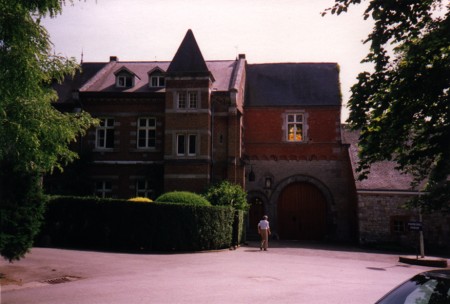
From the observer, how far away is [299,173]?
2992cm

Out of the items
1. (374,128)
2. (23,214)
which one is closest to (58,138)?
(23,214)

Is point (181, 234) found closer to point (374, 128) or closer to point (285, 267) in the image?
point (285, 267)

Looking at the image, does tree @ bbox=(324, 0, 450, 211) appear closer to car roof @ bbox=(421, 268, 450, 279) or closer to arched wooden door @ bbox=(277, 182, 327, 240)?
car roof @ bbox=(421, 268, 450, 279)

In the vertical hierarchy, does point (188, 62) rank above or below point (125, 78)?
above

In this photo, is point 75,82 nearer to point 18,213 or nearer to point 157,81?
point 157,81

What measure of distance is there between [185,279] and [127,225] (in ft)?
25.6

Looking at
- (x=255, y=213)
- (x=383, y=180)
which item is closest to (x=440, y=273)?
(x=383, y=180)

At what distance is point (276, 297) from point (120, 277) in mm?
4445

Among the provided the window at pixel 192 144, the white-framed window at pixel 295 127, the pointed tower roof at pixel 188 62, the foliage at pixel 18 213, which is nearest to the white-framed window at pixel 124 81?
the pointed tower roof at pixel 188 62

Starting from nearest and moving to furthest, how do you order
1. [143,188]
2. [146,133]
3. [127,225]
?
1. [127,225]
2. [143,188]
3. [146,133]

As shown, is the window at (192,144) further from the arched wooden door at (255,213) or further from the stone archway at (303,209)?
the stone archway at (303,209)

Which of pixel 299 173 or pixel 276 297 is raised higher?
pixel 299 173

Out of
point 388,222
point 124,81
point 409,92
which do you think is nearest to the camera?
point 409,92

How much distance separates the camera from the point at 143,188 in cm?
2673
